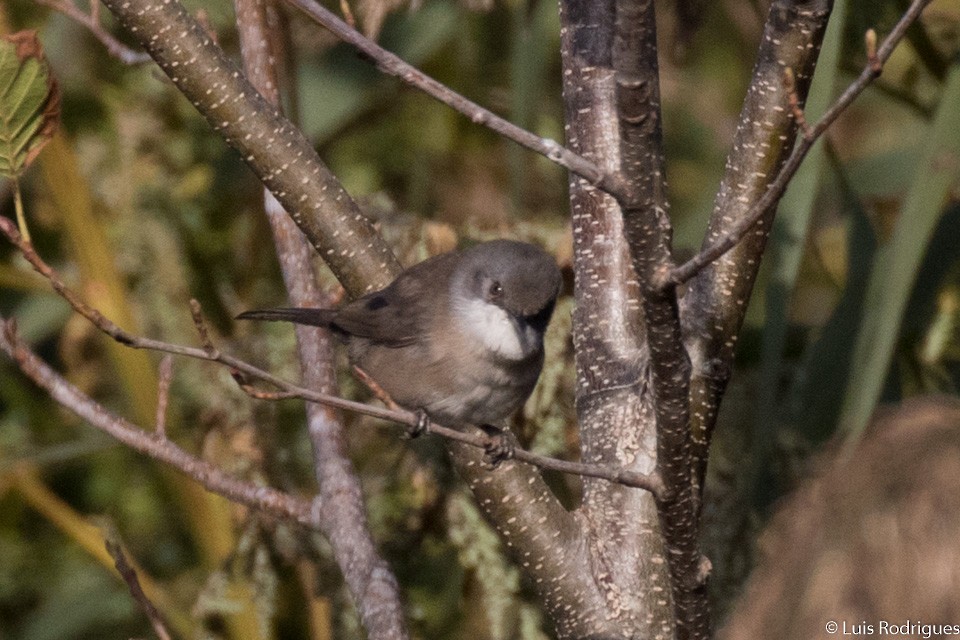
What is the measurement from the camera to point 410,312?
3115mm

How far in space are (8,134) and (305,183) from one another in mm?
524

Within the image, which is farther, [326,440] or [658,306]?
[326,440]

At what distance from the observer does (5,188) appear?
4.28m

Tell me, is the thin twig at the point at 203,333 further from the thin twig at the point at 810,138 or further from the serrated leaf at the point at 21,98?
the thin twig at the point at 810,138

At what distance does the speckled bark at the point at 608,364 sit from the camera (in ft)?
7.43

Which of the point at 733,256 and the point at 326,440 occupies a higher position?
the point at 326,440

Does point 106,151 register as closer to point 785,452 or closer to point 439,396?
point 439,396

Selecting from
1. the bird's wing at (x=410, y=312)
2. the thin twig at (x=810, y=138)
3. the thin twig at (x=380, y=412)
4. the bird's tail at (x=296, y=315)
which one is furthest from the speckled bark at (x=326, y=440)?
the thin twig at (x=810, y=138)

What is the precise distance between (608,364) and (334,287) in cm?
111

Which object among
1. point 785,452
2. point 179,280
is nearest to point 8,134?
point 179,280

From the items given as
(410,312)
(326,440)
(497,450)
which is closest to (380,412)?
(497,450)

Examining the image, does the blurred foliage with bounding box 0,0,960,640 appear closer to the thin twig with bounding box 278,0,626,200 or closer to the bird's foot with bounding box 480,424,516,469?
the bird's foot with bounding box 480,424,516,469

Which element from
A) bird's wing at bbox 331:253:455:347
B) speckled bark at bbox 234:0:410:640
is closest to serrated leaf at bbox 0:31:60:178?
speckled bark at bbox 234:0:410:640

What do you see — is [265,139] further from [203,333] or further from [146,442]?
[146,442]
